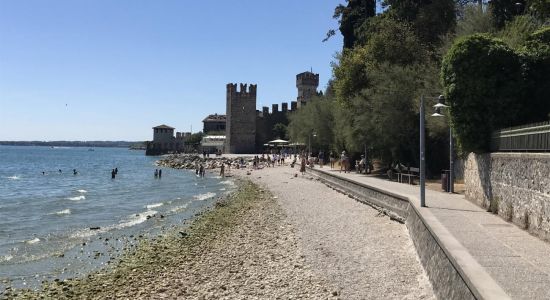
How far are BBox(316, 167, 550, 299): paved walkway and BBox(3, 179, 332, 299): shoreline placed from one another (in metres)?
2.91

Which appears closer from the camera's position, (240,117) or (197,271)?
(197,271)

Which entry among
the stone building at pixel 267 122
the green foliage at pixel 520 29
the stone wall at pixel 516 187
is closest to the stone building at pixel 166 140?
the stone building at pixel 267 122

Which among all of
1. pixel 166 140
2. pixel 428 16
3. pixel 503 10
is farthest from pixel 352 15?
pixel 166 140

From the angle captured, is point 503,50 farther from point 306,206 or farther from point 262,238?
point 306,206

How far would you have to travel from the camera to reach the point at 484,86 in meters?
14.7

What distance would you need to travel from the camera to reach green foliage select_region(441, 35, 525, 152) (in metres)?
14.6

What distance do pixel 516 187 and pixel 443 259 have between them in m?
4.18

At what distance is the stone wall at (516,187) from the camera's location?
9.90m

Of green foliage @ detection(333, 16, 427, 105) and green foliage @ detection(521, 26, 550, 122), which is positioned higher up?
green foliage @ detection(333, 16, 427, 105)

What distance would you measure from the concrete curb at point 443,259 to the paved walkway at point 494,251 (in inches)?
0.5

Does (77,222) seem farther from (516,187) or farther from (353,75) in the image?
(516,187)

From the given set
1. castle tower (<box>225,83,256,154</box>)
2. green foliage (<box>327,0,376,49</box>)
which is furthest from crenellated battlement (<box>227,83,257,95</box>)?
green foliage (<box>327,0,376,49</box>)

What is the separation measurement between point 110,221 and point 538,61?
19.1 metres

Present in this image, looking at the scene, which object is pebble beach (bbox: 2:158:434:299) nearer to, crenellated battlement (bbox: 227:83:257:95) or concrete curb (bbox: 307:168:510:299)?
concrete curb (bbox: 307:168:510:299)
